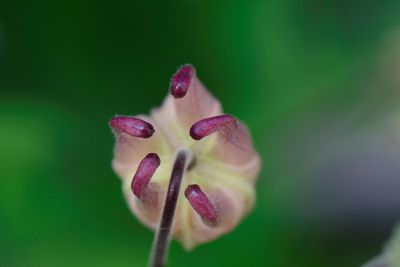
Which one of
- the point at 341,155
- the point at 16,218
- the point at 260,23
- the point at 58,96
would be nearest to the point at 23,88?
the point at 58,96

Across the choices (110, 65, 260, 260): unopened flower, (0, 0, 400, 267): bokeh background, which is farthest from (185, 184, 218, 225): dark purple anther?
(0, 0, 400, 267): bokeh background

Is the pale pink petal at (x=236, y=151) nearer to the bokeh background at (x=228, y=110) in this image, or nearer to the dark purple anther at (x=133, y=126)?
the dark purple anther at (x=133, y=126)

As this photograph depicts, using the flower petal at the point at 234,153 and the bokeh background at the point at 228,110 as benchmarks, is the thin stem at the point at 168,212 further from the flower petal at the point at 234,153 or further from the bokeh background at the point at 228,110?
the bokeh background at the point at 228,110

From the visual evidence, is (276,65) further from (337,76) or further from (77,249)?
(77,249)

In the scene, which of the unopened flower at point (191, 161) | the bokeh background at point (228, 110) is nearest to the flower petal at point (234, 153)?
the unopened flower at point (191, 161)

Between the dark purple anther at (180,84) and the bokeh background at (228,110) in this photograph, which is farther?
the bokeh background at (228,110)

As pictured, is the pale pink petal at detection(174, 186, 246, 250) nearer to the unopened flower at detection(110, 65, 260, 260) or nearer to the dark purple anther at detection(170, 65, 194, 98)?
the unopened flower at detection(110, 65, 260, 260)

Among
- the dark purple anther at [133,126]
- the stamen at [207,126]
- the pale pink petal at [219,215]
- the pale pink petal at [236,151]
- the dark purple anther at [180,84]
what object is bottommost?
the pale pink petal at [219,215]

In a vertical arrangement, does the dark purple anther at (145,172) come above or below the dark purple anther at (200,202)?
above

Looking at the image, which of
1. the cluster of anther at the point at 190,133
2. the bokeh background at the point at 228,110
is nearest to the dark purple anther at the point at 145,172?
the cluster of anther at the point at 190,133
